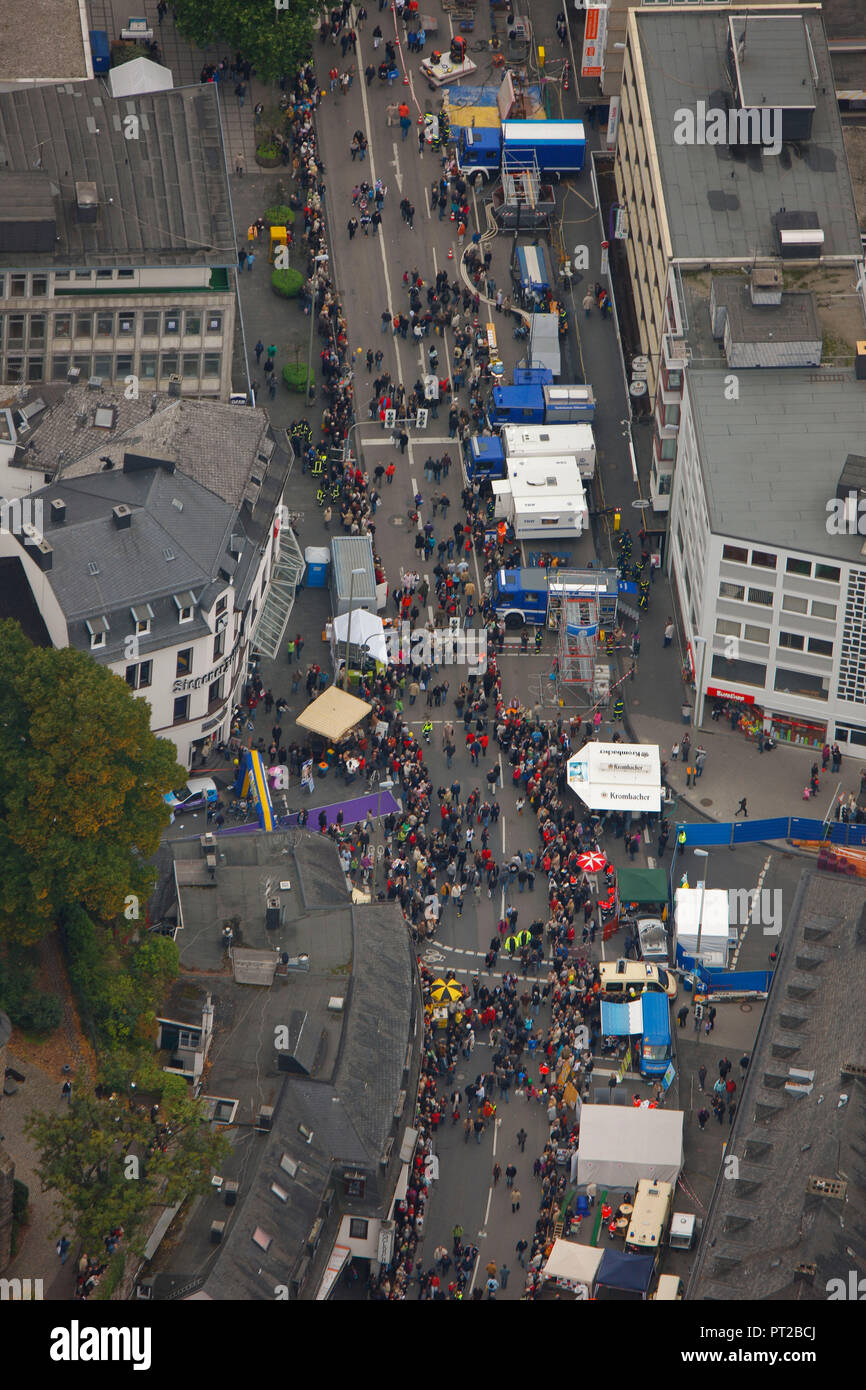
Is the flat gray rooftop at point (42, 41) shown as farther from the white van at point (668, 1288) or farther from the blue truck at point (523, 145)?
the white van at point (668, 1288)

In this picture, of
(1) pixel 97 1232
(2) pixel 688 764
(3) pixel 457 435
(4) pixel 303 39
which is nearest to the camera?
(1) pixel 97 1232

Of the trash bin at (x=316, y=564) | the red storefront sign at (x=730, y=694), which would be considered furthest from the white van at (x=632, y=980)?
the trash bin at (x=316, y=564)

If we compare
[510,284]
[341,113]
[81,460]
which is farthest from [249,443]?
[341,113]

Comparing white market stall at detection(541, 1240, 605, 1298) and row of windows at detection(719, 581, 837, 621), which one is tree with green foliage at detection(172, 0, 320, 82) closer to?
row of windows at detection(719, 581, 837, 621)

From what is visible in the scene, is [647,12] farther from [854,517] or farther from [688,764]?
[688,764]

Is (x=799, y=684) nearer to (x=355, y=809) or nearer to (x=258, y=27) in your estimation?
(x=355, y=809)

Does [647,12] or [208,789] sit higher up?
[647,12]
